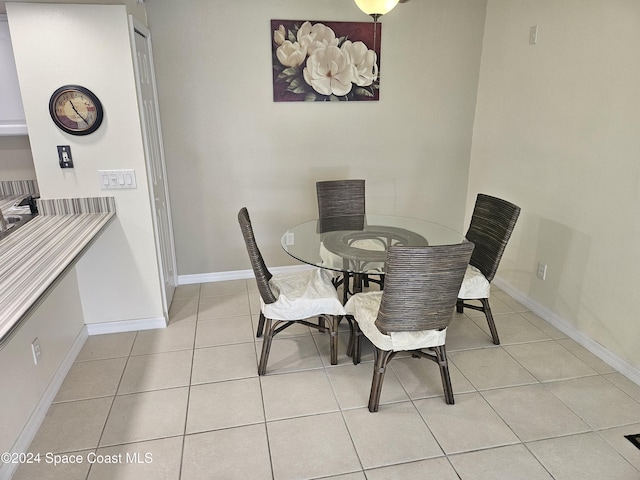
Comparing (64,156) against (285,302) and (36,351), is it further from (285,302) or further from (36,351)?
(285,302)

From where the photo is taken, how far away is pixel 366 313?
2.29 m

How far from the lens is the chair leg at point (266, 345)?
2441mm

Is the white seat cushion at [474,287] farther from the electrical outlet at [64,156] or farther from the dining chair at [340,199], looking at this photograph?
the electrical outlet at [64,156]

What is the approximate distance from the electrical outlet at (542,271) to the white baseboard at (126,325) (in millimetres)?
2819

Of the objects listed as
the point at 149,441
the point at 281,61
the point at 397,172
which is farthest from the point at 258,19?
the point at 149,441

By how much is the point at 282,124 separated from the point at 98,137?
1.48 m

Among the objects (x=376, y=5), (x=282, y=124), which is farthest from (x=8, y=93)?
(x=376, y=5)

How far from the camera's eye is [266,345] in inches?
96.7

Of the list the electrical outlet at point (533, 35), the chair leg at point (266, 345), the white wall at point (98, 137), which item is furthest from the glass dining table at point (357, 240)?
the electrical outlet at point (533, 35)

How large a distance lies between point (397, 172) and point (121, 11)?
2.48 meters

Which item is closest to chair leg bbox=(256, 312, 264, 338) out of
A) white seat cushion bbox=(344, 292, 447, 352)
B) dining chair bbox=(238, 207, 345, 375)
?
dining chair bbox=(238, 207, 345, 375)

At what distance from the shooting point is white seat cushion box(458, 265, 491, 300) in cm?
265

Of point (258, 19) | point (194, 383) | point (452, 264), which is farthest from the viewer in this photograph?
point (258, 19)

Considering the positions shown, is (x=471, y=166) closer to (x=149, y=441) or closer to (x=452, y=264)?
(x=452, y=264)
